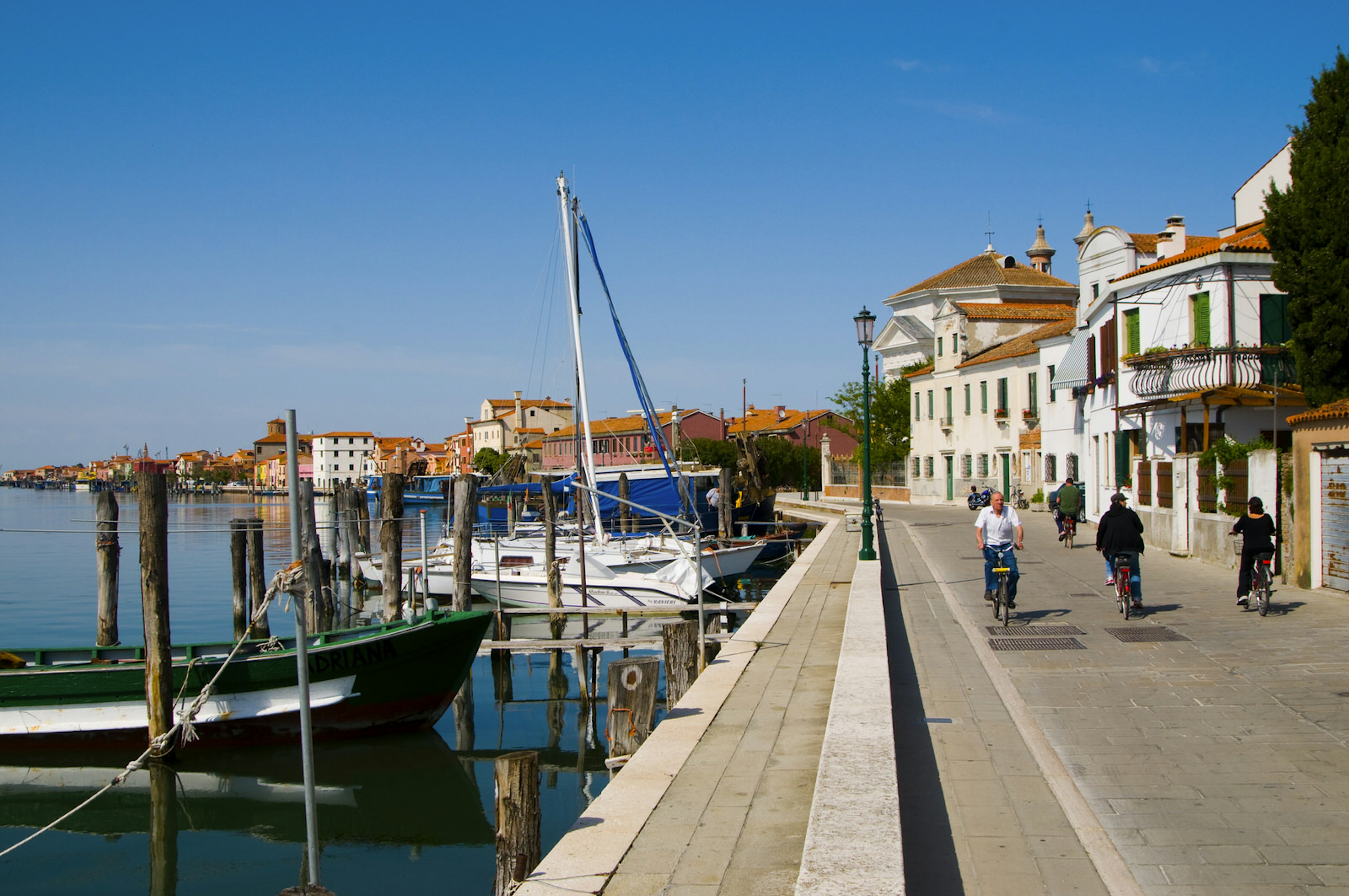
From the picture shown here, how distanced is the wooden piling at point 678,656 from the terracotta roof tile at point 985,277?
54354mm

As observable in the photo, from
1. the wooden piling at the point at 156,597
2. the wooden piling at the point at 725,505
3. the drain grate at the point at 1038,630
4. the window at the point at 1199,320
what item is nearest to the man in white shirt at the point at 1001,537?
the drain grate at the point at 1038,630

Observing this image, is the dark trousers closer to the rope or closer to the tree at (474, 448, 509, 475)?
the rope

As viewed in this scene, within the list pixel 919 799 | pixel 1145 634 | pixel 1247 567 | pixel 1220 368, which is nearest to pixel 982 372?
pixel 1220 368

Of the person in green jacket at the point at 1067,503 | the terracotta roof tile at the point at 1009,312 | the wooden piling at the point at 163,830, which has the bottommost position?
the wooden piling at the point at 163,830

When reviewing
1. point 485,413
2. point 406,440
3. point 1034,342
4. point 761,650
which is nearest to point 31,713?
point 761,650

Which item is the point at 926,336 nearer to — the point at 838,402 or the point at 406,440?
the point at 838,402

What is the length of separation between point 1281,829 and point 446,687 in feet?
40.6

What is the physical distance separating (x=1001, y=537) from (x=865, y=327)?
23.9ft

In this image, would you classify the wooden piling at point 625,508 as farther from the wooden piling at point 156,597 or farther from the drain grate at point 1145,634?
the drain grate at point 1145,634

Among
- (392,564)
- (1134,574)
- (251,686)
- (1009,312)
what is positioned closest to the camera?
(1134,574)

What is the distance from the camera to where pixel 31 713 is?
1477cm

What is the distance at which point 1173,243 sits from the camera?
28922 mm

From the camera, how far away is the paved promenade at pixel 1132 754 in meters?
5.46

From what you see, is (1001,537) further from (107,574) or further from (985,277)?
(985,277)
